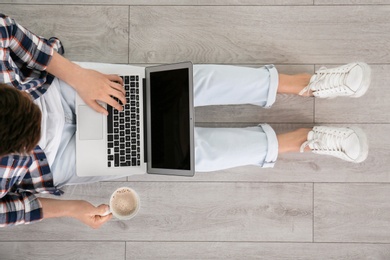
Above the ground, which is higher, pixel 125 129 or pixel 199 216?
pixel 125 129

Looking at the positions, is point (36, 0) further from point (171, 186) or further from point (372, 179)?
point (372, 179)

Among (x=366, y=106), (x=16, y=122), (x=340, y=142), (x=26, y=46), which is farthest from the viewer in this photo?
(x=366, y=106)

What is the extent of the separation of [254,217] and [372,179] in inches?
17.9

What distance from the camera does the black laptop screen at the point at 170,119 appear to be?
3.42 feet

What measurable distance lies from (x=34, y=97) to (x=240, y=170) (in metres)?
0.74

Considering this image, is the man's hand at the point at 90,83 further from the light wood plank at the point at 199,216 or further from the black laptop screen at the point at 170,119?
the light wood plank at the point at 199,216

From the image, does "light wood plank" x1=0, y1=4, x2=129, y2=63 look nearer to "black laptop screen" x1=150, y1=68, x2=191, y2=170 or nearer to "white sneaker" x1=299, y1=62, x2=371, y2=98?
"black laptop screen" x1=150, y1=68, x2=191, y2=170

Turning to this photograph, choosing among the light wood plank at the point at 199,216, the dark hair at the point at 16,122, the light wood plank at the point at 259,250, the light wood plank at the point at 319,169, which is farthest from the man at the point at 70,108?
the light wood plank at the point at 259,250

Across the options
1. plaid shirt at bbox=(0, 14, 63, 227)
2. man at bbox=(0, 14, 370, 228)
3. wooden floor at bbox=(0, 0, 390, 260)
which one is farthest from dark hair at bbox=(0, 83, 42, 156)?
wooden floor at bbox=(0, 0, 390, 260)

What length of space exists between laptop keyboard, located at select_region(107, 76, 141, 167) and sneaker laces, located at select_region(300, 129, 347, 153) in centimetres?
57

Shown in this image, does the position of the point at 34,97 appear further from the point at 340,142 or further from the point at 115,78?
the point at 340,142

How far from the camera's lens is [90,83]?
1.06 metres

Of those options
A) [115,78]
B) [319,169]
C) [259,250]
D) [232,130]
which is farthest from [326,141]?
[115,78]

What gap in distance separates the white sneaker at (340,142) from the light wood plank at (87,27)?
0.74 m
